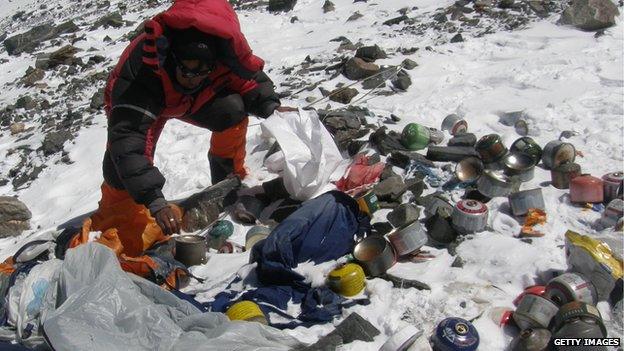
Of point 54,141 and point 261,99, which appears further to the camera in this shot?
point 54,141

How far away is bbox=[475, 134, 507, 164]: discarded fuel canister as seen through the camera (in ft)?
11.9

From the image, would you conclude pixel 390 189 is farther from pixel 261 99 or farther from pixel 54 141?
pixel 54 141

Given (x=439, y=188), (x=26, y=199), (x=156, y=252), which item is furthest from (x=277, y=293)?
(x=26, y=199)

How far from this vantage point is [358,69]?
18.5 feet

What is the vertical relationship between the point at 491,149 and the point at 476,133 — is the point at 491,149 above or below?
above

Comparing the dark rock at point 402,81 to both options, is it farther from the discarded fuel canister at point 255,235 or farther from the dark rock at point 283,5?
the dark rock at point 283,5

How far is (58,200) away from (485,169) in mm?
3575

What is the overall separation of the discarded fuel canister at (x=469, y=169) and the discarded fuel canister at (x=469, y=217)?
50 cm

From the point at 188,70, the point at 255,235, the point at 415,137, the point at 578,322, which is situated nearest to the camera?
the point at 578,322

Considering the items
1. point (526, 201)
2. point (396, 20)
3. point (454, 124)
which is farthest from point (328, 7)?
point (526, 201)

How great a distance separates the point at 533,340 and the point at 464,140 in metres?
2.00

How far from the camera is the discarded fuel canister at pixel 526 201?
3.14 meters

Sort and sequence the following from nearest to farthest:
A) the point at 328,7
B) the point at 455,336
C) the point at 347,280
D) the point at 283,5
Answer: the point at 455,336 < the point at 347,280 < the point at 328,7 < the point at 283,5

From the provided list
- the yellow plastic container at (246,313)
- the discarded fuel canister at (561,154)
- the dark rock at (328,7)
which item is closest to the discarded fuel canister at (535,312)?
the yellow plastic container at (246,313)
